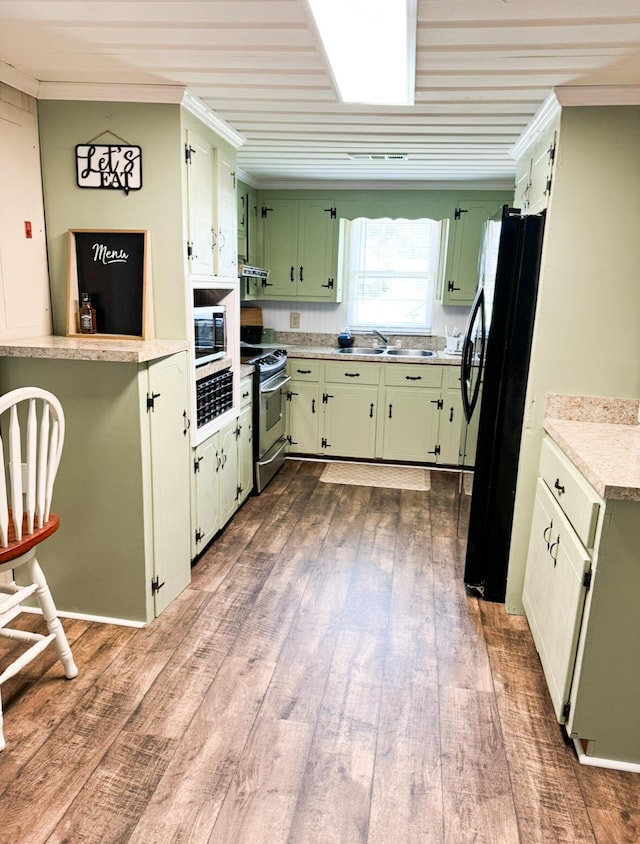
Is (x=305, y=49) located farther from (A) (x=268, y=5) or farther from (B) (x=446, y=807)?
(B) (x=446, y=807)

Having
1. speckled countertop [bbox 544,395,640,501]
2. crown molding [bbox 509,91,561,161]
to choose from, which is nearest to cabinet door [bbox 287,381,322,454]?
crown molding [bbox 509,91,561,161]

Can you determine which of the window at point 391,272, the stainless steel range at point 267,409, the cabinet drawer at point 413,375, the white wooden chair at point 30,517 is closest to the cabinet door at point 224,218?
the stainless steel range at point 267,409

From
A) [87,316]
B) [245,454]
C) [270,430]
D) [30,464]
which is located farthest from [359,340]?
[30,464]

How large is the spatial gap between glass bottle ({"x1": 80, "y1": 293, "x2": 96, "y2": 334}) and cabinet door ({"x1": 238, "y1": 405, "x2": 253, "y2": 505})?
116 cm

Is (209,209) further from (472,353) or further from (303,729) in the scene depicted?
(303,729)

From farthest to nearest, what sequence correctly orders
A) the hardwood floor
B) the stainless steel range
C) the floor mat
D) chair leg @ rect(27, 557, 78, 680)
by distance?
the floor mat → the stainless steel range → chair leg @ rect(27, 557, 78, 680) → the hardwood floor

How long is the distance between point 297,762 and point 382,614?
95cm

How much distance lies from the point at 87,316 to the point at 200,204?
2.57 ft

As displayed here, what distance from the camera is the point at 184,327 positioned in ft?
9.18

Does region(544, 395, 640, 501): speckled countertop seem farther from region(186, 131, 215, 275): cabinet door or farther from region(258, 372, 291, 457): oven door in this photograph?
region(258, 372, 291, 457): oven door

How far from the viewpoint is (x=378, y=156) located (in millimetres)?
3701

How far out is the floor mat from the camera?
4484mm

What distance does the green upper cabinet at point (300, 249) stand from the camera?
489 cm

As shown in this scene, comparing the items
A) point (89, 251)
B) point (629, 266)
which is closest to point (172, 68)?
point (89, 251)
